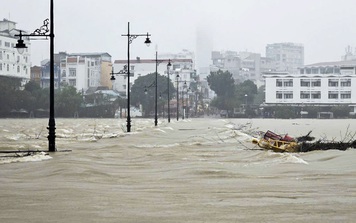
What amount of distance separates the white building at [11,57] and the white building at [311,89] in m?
44.3

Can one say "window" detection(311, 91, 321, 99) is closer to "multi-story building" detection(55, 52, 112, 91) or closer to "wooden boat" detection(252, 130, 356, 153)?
"multi-story building" detection(55, 52, 112, 91)

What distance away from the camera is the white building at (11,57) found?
4749 inches

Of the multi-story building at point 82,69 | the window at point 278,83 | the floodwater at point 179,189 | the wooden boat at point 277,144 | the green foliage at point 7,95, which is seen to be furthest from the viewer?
the multi-story building at point 82,69

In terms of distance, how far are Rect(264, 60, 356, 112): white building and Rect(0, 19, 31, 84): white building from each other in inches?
1744

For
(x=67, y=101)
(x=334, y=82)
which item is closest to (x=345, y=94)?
(x=334, y=82)

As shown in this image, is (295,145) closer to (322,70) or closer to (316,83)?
(316,83)

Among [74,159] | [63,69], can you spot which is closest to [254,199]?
[74,159]

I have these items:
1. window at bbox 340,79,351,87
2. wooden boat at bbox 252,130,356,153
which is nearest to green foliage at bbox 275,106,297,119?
window at bbox 340,79,351,87

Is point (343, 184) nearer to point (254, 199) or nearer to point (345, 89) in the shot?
point (254, 199)

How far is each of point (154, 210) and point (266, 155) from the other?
31.6 feet

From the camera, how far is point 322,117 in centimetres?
12388

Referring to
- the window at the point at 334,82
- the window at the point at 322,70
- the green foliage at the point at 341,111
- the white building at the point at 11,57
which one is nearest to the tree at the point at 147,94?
the white building at the point at 11,57

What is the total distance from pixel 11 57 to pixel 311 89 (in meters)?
53.6

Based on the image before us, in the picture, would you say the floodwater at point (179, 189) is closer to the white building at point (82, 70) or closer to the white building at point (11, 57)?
the white building at point (11, 57)
